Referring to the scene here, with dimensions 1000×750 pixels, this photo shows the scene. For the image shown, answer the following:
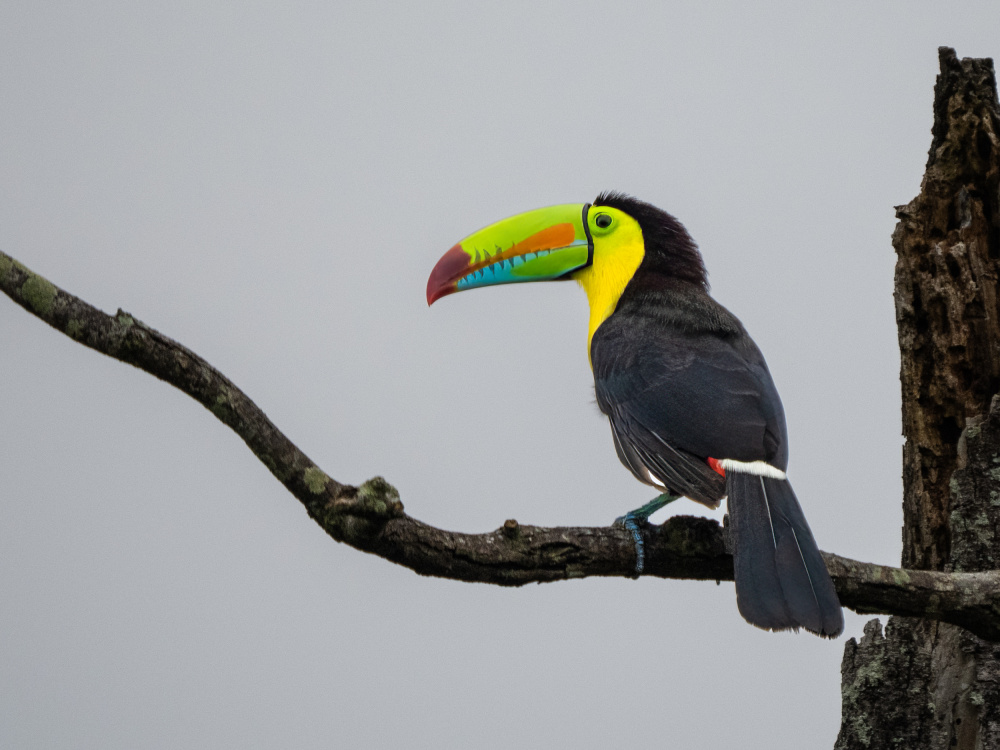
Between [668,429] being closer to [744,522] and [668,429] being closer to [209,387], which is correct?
[744,522]

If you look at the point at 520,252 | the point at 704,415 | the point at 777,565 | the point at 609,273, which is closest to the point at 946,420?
the point at 704,415

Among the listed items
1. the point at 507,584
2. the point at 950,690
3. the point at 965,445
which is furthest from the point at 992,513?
the point at 507,584

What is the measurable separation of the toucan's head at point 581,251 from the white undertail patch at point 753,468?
3.93 feet

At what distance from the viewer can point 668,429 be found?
3.09 m

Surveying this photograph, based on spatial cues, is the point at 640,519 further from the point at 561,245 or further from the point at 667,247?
the point at 561,245

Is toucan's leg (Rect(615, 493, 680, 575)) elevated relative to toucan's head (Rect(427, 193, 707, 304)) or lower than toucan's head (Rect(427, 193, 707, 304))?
lower

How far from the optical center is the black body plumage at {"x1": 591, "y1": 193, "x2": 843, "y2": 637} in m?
2.57

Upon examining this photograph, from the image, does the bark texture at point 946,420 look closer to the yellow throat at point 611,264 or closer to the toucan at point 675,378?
the toucan at point 675,378

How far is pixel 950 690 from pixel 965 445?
72 cm

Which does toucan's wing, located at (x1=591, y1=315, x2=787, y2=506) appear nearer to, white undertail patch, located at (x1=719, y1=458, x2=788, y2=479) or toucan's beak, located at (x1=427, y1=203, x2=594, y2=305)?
white undertail patch, located at (x1=719, y1=458, x2=788, y2=479)

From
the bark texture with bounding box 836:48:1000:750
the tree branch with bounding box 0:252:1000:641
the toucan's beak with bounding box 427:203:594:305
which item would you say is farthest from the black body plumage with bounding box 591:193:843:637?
the bark texture with bounding box 836:48:1000:750

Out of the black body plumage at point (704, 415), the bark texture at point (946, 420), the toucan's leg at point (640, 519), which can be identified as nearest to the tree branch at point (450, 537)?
the toucan's leg at point (640, 519)

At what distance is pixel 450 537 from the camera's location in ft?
8.08

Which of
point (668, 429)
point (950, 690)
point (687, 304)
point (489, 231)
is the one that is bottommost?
point (950, 690)
